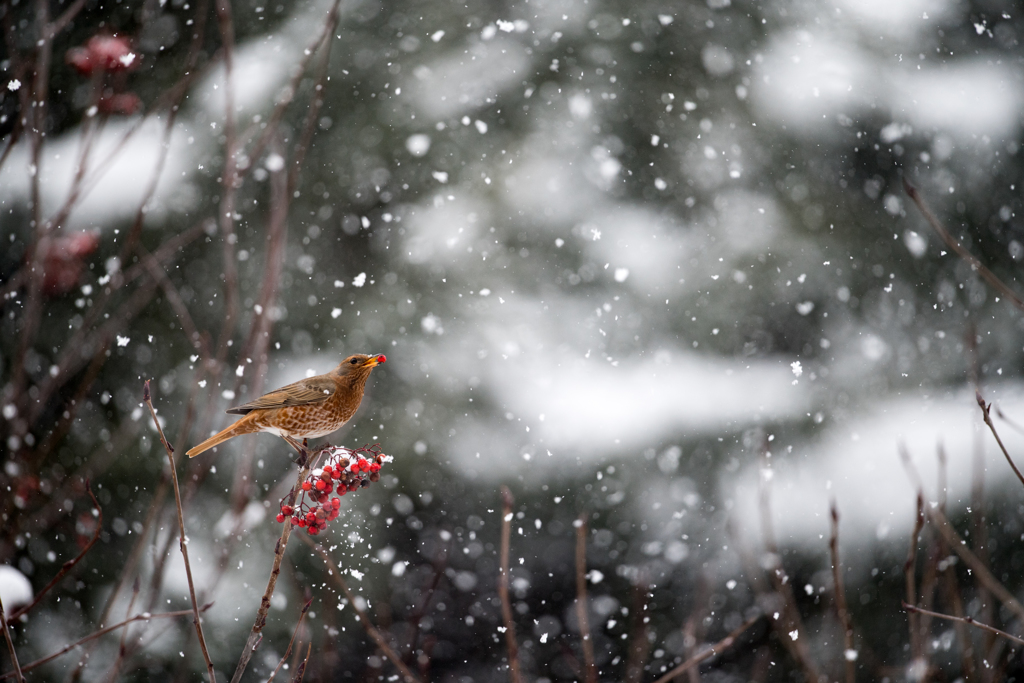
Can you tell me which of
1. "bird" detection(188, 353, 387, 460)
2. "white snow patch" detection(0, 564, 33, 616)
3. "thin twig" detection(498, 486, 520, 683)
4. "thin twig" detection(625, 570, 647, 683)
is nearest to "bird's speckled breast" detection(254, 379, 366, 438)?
"bird" detection(188, 353, 387, 460)

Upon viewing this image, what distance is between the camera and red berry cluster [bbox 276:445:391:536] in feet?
1.77

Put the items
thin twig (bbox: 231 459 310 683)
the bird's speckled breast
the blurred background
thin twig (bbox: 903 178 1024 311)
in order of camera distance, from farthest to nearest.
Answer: the blurred background → thin twig (bbox: 903 178 1024 311) → the bird's speckled breast → thin twig (bbox: 231 459 310 683)

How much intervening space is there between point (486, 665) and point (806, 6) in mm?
1114

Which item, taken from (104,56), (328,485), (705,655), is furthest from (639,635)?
(104,56)

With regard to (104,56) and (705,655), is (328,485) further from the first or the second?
(104,56)

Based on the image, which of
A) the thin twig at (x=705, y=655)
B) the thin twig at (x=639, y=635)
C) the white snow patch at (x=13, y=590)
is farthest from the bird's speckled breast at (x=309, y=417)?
the white snow patch at (x=13, y=590)

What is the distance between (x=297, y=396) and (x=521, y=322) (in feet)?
1.27

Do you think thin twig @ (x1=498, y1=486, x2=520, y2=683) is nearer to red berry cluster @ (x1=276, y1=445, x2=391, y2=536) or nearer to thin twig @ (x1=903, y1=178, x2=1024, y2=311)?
red berry cluster @ (x1=276, y1=445, x2=391, y2=536)

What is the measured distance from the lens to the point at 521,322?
3.05ft

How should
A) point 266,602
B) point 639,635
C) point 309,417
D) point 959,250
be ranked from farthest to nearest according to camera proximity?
point 639,635 < point 959,250 < point 309,417 < point 266,602

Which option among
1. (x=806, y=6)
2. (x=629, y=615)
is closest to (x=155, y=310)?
(x=629, y=615)

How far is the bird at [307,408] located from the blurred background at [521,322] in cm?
25

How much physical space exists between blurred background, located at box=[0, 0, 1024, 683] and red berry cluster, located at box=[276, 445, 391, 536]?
0.30 m

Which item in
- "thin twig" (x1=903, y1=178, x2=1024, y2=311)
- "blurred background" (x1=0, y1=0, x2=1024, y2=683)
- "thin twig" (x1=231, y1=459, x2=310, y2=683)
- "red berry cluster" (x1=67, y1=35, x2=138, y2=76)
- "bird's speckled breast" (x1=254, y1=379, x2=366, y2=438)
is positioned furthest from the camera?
"red berry cluster" (x1=67, y1=35, x2=138, y2=76)
